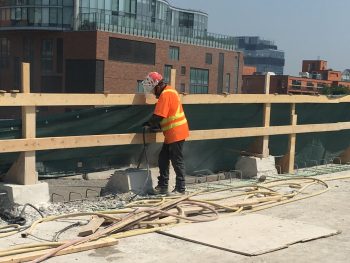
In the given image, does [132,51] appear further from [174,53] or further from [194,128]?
[194,128]

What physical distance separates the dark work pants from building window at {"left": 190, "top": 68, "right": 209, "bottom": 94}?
57.8 metres

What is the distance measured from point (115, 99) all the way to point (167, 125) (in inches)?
32.3

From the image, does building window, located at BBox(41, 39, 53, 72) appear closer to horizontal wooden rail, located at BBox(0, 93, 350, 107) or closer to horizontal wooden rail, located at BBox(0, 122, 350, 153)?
horizontal wooden rail, located at BBox(0, 93, 350, 107)

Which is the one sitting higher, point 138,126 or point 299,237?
point 138,126

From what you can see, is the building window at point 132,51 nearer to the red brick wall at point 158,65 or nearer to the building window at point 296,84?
the red brick wall at point 158,65

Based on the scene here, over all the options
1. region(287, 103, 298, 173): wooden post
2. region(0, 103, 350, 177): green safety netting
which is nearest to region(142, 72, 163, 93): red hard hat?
region(0, 103, 350, 177): green safety netting

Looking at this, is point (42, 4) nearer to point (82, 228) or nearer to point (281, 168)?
point (281, 168)

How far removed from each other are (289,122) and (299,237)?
191 inches

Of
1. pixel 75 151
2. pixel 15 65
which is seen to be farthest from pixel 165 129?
pixel 15 65

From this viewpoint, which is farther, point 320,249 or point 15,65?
point 15,65

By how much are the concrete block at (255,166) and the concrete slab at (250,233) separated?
10.1ft

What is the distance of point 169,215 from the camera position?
5.51 metres

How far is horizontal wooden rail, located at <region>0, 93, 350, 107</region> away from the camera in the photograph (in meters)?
5.96

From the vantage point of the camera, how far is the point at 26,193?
19.8ft
